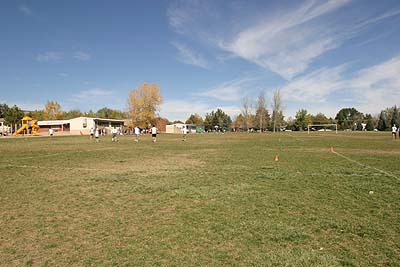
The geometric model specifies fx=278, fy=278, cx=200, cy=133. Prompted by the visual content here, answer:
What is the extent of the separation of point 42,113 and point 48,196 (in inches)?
4162

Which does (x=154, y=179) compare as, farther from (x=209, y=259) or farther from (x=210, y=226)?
(x=209, y=259)

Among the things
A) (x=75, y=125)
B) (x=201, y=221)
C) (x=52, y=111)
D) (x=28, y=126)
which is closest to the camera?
(x=201, y=221)

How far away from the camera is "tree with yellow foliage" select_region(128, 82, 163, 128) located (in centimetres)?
7906

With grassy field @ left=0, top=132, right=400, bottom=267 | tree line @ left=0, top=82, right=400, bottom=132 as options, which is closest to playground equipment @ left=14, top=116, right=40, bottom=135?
tree line @ left=0, top=82, right=400, bottom=132

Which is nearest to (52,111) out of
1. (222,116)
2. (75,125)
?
(75,125)

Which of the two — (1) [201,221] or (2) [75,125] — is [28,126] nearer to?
(2) [75,125]

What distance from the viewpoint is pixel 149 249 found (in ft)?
13.4

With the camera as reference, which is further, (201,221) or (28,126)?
(28,126)

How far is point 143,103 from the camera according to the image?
260 feet

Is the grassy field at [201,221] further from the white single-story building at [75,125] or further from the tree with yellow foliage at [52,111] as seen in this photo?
the tree with yellow foliage at [52,111]

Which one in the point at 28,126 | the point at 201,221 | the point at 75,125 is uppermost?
the point at 75,125

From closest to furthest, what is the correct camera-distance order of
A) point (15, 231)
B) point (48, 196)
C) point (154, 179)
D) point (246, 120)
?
point (15, 231), point (48, 196), point (154, 179), point (246, 120)

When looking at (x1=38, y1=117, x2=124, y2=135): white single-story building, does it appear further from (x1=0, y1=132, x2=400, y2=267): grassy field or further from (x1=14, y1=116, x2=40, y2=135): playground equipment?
(x1=0, y1=132, x2=400, y2=267): grassy field

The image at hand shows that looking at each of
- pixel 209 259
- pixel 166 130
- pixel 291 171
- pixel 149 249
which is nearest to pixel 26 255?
pixel 149 249
